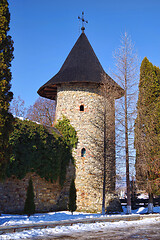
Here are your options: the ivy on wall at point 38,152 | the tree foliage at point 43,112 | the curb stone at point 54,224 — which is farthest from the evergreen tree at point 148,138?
the tree foliage at point 43,112

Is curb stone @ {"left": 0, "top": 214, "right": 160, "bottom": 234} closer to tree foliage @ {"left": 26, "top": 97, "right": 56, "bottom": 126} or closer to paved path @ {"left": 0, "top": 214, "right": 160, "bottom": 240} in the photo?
paved path @ {"left": 0, "top": 214, "right": 160, "bottom": 240}

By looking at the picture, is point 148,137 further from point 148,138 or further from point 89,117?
point 89,117

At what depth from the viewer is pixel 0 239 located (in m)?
6.10

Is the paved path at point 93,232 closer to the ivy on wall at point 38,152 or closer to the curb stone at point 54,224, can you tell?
the curb stone at point 54,224

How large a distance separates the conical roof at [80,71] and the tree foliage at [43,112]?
7.87 m

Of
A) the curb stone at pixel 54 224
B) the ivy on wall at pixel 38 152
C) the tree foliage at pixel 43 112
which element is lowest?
the curb stone at pixel 54 224

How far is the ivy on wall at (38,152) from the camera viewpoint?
12.9 m

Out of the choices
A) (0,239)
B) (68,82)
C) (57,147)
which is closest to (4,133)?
(0,239)

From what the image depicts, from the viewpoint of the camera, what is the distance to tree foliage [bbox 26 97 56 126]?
91.8ft

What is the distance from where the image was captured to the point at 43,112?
28.2m

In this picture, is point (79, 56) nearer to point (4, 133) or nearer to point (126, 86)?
point (126, 86)

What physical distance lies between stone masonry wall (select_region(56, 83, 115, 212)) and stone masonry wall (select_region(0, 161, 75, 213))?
0.91 metres

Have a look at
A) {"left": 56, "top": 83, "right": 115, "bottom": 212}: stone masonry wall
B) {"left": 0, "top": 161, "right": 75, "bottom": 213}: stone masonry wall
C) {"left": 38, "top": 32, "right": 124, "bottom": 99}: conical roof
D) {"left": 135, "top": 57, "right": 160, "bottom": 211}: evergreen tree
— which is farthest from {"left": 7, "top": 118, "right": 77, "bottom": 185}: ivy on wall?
{"left": 135, "top": 57, "right": 160, "bottom": 211}: evergreen tree

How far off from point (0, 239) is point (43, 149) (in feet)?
27.4
